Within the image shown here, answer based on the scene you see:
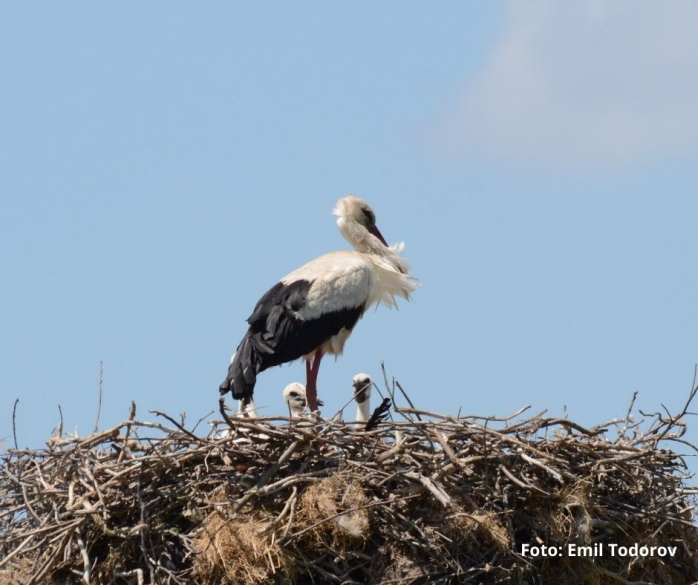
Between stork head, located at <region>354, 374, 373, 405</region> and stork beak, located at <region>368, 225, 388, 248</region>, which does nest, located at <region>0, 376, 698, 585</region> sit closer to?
stork head, located at <region>354, 374, 373, 405</region>

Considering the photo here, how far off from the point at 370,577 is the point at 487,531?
0.56 meters

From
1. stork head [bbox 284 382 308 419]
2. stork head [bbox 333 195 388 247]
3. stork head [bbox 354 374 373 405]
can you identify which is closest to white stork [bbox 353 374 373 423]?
stork head [bbox 354 374 373 405]

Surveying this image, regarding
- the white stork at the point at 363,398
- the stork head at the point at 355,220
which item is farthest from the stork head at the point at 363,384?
the stork head at the point at 355,220

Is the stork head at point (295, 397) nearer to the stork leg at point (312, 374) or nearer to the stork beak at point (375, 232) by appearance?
the stork leg at point (312, 374)

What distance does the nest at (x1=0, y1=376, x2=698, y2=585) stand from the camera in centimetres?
614

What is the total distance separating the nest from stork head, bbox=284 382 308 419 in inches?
73.9

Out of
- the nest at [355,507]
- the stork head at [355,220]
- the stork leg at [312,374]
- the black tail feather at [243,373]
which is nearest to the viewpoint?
the nest at [355,507]

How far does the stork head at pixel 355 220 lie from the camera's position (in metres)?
9.56

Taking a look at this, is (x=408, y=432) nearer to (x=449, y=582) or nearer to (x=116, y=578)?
(x=449, y=582)

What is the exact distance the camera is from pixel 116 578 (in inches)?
247

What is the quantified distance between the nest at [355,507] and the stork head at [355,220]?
3.22m

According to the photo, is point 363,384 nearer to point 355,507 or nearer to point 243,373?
point 243,373

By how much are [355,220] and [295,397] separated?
1.61 metres

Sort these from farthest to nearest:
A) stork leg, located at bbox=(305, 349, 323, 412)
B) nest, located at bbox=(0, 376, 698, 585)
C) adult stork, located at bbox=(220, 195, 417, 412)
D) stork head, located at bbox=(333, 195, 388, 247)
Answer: stork head, located at bbox=(333, 195, 388, 247) < stork leg, located at bbox=(305, 349, 323, 412) < adult stork, located at bbox=(220, 195, 417, 412) < nest, located at bbox=(0, 376, 698, 585)
